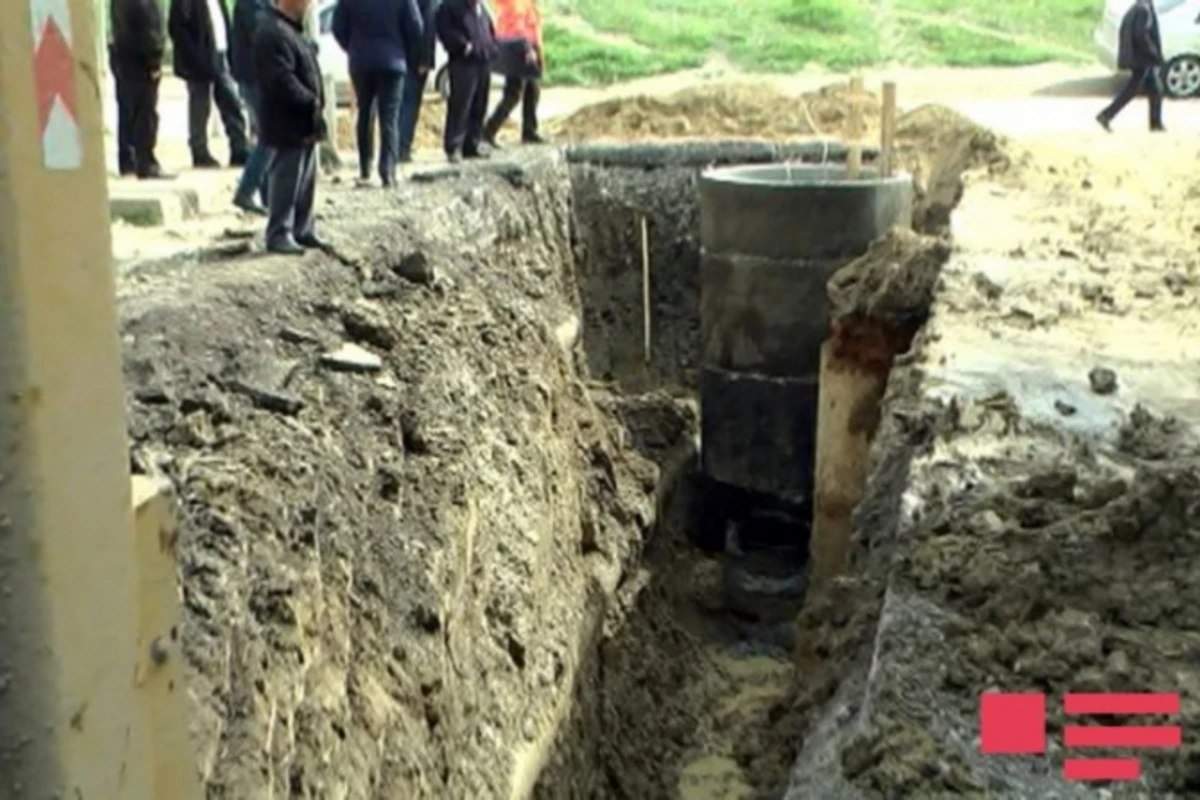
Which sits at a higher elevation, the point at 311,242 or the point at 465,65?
the point at 465,65

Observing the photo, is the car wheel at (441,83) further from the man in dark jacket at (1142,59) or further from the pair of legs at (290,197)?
the pair of legs at (290,197)

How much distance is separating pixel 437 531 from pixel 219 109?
722 centimetres

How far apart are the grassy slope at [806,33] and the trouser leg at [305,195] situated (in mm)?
16466

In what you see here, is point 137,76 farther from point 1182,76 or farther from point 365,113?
point 1182,76

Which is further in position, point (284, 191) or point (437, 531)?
point (284, 191)

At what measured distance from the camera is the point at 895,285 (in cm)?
930

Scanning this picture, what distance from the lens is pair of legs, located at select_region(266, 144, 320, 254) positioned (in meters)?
8.16

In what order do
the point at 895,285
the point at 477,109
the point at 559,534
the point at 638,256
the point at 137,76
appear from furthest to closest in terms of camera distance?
the point at 638,256
the point at 477,109
the point at 137,76
the point at 895,285
the point at 559,534

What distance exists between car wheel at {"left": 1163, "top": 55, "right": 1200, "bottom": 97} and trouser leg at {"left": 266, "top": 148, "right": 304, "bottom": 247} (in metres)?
15.4

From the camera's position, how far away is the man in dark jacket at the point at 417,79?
12273 mm

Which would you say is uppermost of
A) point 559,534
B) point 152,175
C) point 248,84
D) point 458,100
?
point 248,84

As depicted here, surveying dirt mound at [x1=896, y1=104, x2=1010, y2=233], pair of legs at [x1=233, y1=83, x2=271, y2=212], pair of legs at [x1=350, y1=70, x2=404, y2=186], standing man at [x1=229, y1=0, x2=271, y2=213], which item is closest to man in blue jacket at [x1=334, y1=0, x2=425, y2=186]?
pair of legs at [x1=350, y1=70, x2=404, y2=186]

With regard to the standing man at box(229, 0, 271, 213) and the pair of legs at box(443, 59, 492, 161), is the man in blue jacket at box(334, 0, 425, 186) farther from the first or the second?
the pair of legs at box(443, 59, 492, 161)

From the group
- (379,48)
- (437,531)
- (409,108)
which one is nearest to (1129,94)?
(409,108)
